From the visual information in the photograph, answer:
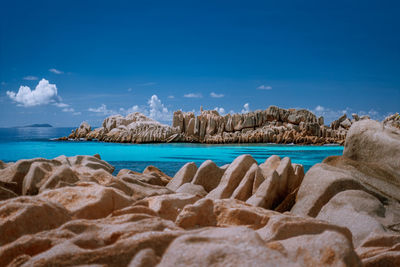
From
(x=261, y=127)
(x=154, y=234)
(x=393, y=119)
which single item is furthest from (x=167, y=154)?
(x=393, y=119)

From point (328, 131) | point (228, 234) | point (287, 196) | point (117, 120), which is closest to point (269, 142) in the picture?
point (328, 131)

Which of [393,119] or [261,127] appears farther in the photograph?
[261,127]

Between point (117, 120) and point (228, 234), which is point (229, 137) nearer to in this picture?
point (117, 120)

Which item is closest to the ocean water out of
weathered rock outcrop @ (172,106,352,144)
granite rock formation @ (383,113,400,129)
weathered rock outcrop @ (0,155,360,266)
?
weathered rock outcrop @ (172,106,352,144)

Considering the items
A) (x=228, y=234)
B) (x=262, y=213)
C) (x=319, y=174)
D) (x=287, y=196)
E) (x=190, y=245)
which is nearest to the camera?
(x=190, y=245)

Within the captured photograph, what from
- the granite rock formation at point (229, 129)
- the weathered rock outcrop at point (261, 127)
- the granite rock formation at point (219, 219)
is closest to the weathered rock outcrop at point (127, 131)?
the granite rock formation at point (229, 129)

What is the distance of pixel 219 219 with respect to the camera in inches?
128

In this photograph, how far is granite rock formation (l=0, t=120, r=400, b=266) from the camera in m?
2.03

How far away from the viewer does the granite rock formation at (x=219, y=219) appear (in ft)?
6.66

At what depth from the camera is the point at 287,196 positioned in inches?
233

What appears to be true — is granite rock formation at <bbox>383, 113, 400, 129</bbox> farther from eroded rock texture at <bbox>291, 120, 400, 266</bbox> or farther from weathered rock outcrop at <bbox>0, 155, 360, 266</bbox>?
weathered rock outcrop at <bbox>0, 155, 360, 266</bbox>

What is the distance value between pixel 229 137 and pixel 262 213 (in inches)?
2045

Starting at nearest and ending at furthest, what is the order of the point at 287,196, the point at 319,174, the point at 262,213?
the point at 262,213 → the point at 319,174 → the point at 287,196

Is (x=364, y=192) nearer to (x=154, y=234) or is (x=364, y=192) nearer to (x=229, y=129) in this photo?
(x=154, y=234)
